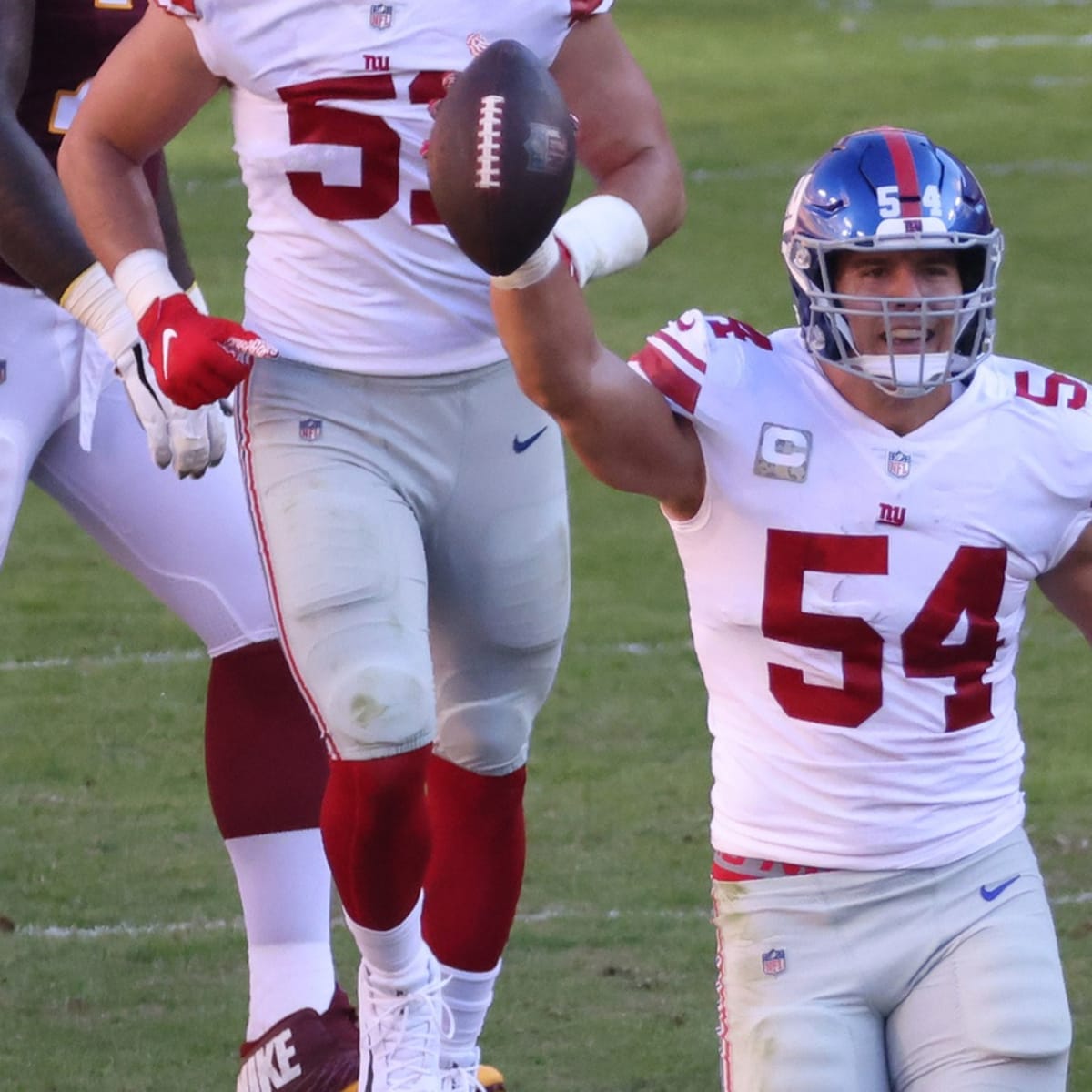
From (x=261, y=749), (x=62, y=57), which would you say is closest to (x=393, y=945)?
(x=261, y=749)

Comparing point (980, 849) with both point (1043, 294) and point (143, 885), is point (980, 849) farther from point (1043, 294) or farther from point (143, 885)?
point (1043, 294)

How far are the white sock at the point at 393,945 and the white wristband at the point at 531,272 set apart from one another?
110 cm

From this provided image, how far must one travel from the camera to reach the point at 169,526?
13.9 feet

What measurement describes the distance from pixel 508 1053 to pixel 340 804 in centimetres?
89

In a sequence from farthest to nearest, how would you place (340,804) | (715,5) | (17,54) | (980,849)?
(715,5), (17,54), (340,804), (980,849)

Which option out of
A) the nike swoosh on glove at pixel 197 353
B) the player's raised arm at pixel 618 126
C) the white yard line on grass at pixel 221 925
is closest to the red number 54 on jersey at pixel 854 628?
the player's raised arm at pixel 618 126

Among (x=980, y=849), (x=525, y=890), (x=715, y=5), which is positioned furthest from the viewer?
(x=715, y=5)

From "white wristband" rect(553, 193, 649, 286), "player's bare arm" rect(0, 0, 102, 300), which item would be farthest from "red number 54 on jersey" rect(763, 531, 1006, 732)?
"player's bare arm" rect(0, 0, 102, 300)

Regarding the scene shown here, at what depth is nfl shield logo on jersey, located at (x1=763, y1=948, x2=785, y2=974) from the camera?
311cm

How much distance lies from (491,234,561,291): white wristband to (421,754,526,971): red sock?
117 centimetres

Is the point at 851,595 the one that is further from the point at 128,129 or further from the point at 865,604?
the point at 128,129

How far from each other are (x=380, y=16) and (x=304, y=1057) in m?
1.56

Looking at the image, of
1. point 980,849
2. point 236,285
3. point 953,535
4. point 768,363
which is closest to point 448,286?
point 768,363

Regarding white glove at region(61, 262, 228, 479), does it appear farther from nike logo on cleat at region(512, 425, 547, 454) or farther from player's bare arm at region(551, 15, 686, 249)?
player's bare arm at region(551, 15, 686, 249)
